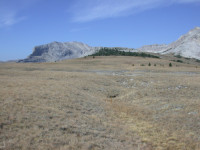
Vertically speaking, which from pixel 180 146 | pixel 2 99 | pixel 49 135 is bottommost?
pixel 180 146

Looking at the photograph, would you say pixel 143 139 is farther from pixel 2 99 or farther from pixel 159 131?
pixel 2 99

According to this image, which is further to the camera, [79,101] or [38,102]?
[79,101]

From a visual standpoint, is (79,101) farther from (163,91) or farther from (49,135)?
(163,91)

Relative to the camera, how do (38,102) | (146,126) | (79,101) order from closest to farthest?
(146,126), (38,102), (79,101)

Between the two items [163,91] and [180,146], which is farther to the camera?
[163,91]

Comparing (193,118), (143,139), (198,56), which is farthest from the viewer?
(198,56)

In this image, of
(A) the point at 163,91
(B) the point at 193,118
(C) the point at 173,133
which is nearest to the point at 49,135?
(C) the point at 173,133

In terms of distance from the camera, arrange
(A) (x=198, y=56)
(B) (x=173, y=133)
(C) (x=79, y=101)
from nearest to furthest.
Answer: (B) (x=173, y=133) → (C) (x=79, y=101) → (A) (x=198, y=56)

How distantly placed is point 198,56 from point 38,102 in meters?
196

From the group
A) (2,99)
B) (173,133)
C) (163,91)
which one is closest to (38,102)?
(2,99)

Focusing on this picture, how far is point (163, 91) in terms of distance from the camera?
2706 centimetres

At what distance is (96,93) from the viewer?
2788 cm

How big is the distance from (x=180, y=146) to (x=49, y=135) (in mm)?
8981

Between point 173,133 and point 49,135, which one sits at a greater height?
point 49,135
